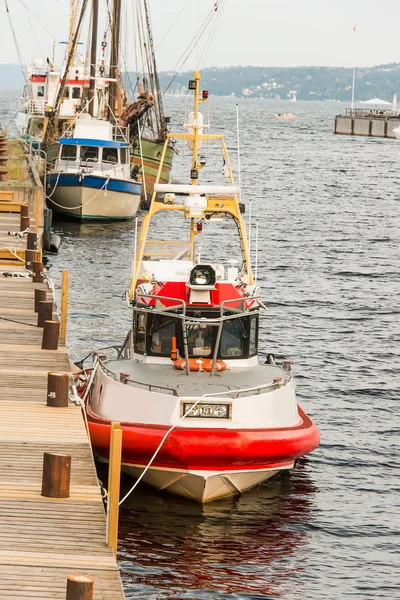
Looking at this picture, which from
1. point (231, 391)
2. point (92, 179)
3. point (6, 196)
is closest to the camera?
point (231, 391)

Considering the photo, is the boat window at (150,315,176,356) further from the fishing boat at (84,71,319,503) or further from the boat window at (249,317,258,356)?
the boat window at (249,317,258,356)

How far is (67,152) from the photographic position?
1992 inches

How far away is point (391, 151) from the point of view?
12488cm

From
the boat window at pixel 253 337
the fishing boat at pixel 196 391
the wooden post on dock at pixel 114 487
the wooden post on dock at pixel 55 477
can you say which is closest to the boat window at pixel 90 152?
the fishing boat at pixel 196 391

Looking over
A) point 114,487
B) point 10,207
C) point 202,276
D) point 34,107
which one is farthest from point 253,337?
point 34,107

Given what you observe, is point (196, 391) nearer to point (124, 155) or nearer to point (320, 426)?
point (320, 426)

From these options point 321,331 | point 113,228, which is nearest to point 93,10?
point 113,228

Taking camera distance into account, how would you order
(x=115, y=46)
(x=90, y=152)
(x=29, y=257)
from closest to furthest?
(x=29, y=257) → (x=90, y=152) → (x=115, y=46)

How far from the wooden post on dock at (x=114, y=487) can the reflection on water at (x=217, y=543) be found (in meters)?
2.48

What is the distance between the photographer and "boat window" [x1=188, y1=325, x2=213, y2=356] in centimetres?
1889

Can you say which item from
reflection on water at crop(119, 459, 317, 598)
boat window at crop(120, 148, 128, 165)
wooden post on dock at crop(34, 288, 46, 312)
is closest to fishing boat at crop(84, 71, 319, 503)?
reflection on water at crop(119, 459, 317, 598)

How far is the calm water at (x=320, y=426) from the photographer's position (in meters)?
15.7

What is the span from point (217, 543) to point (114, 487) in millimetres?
3956

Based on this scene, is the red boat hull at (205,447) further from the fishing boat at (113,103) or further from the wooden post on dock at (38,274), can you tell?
the fishing boat at (113,103)
